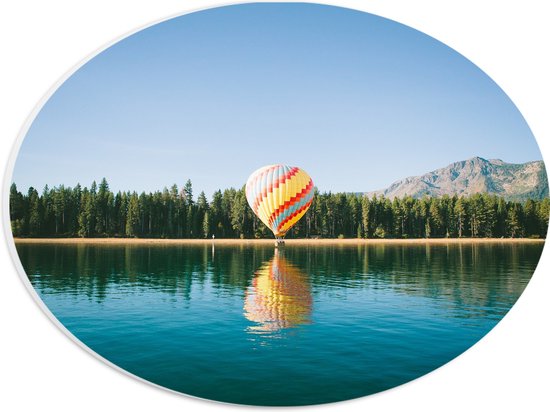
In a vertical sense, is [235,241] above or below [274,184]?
below

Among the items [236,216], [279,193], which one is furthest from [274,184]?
[236,216]

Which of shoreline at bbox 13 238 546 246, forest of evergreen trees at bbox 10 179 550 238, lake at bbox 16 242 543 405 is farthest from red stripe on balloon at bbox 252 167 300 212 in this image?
lake at bbox 16 242 543 405

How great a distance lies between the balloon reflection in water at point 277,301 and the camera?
29.8 feet

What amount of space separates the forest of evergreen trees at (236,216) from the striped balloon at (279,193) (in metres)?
4.82

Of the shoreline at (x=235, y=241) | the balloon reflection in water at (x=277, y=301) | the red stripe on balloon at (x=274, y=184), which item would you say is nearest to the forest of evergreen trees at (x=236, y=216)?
the shoreline at (x=235, y=241)

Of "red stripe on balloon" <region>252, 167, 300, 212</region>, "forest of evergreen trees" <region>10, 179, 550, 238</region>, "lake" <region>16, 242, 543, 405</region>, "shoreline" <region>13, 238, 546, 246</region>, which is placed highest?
"red stripe on balloon" <region>252, 167, 300, 212</region>

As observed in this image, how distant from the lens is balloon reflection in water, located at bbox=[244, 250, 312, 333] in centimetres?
907

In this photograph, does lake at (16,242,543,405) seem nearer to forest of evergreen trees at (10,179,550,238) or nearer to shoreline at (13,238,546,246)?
shoreline at (13,238,546,246)

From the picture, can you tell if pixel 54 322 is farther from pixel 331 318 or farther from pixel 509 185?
pixel 509 185

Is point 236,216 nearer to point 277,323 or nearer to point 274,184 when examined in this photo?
point 274,184

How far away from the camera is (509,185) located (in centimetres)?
1035

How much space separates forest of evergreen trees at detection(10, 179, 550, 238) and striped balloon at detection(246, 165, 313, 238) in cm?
482

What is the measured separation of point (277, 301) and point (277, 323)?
2.50 meters

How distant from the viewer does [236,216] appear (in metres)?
41.0
